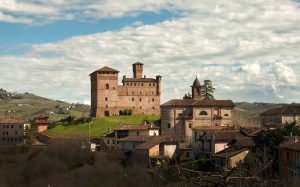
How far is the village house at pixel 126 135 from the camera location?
65.4 metres

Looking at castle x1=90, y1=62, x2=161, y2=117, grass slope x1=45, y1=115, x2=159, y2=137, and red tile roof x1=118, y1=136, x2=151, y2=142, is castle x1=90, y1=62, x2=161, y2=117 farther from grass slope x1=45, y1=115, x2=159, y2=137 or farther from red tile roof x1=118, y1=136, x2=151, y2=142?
red tile roof x1=118, y1=136, x2=151, y2=142

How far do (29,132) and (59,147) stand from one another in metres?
9.36

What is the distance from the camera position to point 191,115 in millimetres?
70562

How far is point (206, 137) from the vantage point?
55719 mm

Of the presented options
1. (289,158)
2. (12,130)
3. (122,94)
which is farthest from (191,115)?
(289,158)

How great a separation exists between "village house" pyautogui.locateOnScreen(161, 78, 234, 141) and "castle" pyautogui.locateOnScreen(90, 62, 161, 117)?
1897cm

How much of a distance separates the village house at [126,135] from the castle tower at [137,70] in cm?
2534

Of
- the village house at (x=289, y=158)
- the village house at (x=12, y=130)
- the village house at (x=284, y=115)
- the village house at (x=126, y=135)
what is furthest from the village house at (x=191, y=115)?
the village house at (x=289, y=158)

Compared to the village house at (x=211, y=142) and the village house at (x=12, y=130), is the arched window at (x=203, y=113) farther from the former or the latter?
the village house at (x=12, y=130)

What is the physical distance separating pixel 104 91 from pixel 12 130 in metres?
17.0

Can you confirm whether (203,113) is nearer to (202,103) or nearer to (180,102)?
(202,103)

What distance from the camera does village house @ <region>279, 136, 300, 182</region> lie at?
37.6 meters

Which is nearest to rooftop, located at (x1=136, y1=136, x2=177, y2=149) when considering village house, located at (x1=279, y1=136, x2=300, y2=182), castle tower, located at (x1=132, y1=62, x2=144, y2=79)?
village house, located at (x1=279, y1=136, x2=300, y2=182)

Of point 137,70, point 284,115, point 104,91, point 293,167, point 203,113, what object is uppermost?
point 137,70
